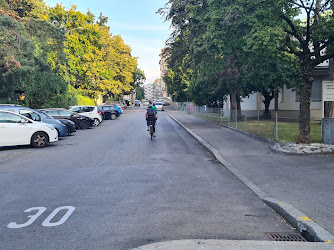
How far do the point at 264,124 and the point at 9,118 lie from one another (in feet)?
51.8

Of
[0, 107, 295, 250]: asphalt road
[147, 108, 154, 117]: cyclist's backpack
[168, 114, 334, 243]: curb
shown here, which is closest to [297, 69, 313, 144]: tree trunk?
[0, 107, 295, 250]: asphalt road

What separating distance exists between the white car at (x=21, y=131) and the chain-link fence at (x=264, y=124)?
31.4 ft

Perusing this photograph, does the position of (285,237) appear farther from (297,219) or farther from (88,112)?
(88,112)

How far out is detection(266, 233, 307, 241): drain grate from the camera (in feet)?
13.3

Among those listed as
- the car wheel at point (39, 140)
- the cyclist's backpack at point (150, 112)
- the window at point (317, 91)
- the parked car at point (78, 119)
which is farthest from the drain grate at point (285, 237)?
the window at point (317, 91)

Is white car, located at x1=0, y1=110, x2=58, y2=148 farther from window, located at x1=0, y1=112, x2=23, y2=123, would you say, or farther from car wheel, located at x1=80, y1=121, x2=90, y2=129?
car wheel, located at x1=80, y1=121, x2=90, y2=129

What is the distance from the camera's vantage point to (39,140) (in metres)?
13.1

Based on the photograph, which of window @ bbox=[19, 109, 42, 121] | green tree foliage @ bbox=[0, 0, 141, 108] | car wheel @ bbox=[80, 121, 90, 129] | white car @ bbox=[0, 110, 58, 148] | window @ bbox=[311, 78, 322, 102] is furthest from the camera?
window @ bbox=[311, 78, 322, 102]

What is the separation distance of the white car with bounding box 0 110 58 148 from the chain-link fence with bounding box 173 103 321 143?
958cm

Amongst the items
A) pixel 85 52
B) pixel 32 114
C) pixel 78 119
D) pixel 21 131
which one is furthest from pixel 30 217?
pixel 85 52

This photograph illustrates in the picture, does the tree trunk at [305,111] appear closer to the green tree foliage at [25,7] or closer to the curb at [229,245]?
the curb at [229,245]

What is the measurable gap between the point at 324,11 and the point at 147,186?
30.5ft

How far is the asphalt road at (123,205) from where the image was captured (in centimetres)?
407

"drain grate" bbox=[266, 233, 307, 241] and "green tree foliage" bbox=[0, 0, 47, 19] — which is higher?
"green tree foliage" bbox=[0, 0, 47, 19]
